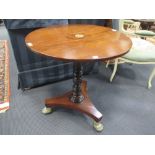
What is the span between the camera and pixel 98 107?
1.61 metres

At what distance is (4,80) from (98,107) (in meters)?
1.22

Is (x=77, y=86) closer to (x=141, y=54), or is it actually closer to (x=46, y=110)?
(x=46, y=110)

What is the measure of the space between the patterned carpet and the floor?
0.06m

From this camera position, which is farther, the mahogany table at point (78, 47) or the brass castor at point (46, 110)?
the brass castor at point (46, 110)

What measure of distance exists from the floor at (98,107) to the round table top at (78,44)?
712 millimetres

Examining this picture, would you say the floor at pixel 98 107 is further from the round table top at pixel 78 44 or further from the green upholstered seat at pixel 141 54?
the round table top at pixel 78 44

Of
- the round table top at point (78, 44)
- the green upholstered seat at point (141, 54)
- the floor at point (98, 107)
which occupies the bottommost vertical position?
the floor at point (98, 107)

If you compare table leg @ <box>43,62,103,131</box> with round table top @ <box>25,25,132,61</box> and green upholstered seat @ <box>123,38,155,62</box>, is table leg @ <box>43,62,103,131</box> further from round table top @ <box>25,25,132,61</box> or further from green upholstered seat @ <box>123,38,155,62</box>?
green upholstered seat @ <box>123,38,155,62</box>

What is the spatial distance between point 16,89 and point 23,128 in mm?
633

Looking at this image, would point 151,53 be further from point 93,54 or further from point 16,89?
point 16,89

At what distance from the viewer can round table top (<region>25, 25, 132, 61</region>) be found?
37.3 inches

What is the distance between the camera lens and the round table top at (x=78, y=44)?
3.11 ft

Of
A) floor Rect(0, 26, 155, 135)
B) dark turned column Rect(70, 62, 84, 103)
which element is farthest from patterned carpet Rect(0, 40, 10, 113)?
dark turned column Rect(70, 62, 84, 103)

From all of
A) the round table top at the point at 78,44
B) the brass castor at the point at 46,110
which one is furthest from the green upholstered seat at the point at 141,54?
the brass castor at the point at 46,110
